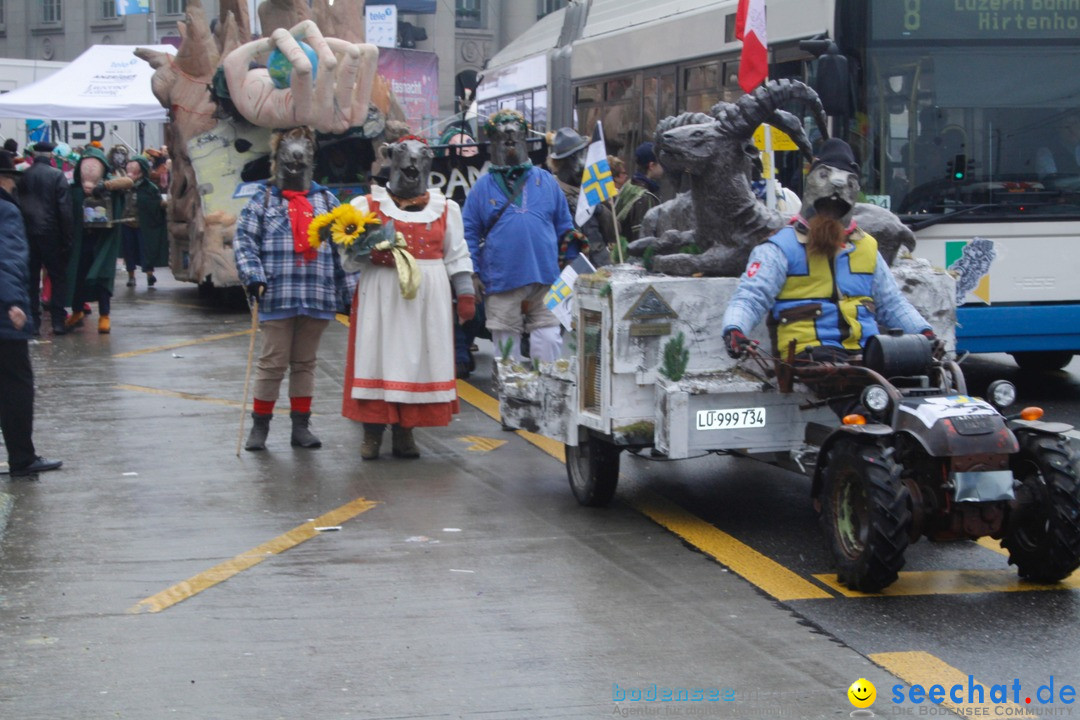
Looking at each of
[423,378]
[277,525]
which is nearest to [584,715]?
[277,525]

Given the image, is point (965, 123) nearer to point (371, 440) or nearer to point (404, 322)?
point (404, 322)

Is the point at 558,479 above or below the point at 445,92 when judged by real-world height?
below

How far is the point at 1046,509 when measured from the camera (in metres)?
5.84

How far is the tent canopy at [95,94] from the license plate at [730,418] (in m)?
18.8

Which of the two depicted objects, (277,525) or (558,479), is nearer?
(277,525)

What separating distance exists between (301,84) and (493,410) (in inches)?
225

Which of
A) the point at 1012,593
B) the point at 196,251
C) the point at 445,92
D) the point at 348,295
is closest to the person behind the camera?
the point at 1012,593

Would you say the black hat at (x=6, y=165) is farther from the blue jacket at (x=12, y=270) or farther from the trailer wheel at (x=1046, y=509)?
the trailer wheel at (x=1046, y=509)

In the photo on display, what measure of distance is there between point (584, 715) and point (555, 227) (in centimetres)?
588

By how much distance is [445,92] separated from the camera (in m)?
57.2

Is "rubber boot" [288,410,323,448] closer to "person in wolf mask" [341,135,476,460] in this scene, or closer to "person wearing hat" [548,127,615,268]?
"person in wolf mask" [341,135,476,460]

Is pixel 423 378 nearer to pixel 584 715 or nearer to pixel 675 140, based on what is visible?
pixel 675 140

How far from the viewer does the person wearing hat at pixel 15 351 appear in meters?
8.46

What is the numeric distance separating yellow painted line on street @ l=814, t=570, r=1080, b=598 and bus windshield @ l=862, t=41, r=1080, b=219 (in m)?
5.04
